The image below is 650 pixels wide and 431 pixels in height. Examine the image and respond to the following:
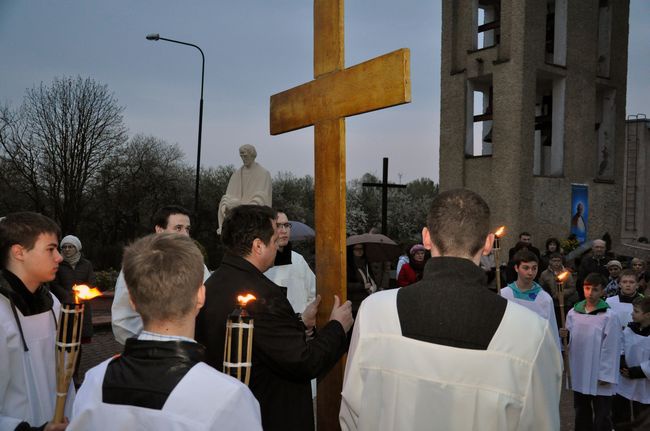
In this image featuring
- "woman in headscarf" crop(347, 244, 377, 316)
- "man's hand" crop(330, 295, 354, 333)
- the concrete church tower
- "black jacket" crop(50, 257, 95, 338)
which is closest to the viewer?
"man's hand" crop(330, 295, 354, 333)

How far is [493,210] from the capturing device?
19.5 meters

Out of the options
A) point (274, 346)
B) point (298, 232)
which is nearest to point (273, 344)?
point (274, 346)

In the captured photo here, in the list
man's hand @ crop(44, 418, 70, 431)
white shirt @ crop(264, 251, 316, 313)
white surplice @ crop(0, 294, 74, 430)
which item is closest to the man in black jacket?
man's hand @ crop(44, 418, 70, 431)

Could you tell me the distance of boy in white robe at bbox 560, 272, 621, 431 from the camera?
16.9 feet

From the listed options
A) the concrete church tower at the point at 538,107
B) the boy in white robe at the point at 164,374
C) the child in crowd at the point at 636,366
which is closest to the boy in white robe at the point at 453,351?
the boy in white robe at the point at 164,374

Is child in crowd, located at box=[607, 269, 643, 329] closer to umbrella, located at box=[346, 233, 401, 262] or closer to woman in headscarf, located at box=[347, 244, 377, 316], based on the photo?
woman in headscarf, located at box=[347, 244, 377, 316]

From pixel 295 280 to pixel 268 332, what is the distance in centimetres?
313

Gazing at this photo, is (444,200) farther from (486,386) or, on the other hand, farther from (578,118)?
(578,118)

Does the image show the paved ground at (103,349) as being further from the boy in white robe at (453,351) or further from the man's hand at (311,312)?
the boy in white robe at (453,351)

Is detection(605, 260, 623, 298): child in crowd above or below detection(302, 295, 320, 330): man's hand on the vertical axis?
below

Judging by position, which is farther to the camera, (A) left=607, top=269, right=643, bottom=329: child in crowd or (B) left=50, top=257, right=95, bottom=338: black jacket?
(B) left=50, top=257, right=95, bottom=338: black jacket

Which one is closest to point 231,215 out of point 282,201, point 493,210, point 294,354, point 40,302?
point 294,354

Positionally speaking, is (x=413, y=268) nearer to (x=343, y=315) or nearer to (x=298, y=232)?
(x=298, y=232)

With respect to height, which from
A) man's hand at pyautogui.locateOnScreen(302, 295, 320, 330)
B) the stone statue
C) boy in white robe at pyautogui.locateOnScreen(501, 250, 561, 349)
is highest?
the stone statue
